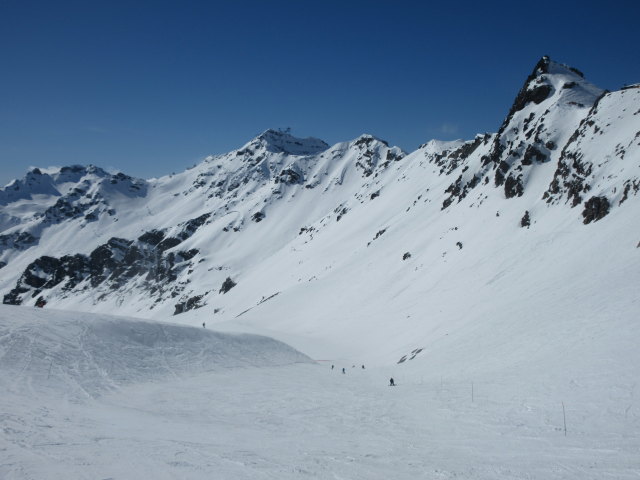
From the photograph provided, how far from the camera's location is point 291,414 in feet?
64.0

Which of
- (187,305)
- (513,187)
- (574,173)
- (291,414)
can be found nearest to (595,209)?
(574,173)

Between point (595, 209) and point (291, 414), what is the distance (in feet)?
131

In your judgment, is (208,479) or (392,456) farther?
(392,456)

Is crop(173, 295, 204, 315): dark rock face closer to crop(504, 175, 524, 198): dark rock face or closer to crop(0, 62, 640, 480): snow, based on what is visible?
crop(0, 62, 640, 480): snow

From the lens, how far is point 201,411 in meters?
20.0

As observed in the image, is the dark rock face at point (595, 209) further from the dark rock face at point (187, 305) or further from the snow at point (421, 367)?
the dark rock face at point (187, 305)

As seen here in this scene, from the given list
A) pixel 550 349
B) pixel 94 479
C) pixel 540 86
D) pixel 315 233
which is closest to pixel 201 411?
pixel 94 479

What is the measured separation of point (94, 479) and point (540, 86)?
9053 centimetres

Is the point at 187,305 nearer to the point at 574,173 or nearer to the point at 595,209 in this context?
the point at 574,173

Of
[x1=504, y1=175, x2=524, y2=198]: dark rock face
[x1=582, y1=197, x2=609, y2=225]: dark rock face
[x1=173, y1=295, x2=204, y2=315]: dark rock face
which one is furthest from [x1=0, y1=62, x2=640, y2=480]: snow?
[x1=173, y1=295, x2=204, y2=315]: dark rock face

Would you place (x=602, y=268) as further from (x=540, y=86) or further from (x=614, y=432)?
(x=540, y=86)

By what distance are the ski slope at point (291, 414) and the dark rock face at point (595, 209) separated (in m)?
21.4

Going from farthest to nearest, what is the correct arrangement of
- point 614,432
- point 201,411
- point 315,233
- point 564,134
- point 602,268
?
point 315,233 → point 564,134 → point 602,268 → point 201,411 → point 614,432

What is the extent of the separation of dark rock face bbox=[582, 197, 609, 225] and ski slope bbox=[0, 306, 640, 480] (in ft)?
70.3
